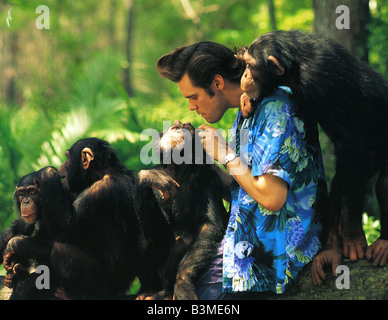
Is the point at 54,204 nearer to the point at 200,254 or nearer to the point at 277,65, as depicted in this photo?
the point at 200,254

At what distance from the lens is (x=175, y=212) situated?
341 centimetres

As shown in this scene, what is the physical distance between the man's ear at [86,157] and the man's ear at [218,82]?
41.4 inches

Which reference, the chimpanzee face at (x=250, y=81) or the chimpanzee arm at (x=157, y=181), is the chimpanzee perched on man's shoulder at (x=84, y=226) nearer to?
the chimpanzee arm at (x=157, y=181)

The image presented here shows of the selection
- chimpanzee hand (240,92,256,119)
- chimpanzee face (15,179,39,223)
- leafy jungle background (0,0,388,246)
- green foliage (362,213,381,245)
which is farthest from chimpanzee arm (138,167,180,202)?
green foliage (362,213,381,245)

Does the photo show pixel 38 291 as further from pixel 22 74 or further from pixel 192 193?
pixel 22 74

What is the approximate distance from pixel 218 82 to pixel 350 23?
3723 mm

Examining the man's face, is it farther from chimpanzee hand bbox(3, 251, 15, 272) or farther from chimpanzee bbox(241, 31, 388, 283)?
chimpanzee hand bbox(3, 251, 15, 272)

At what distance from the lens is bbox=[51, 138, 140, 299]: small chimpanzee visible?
3.31 meters

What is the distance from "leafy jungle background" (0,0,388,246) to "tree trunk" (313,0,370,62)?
1 cm

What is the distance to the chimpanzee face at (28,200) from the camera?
11.0ft

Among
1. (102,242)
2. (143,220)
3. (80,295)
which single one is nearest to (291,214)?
(143,220)

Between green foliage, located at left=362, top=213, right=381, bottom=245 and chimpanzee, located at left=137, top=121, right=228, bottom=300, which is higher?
chimpanzee, located at left=137, top=121, right=228, bottom=300

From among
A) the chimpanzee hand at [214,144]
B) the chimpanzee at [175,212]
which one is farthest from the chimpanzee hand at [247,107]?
the chimpanzee at [175,212]

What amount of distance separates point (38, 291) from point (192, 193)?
1304mm
